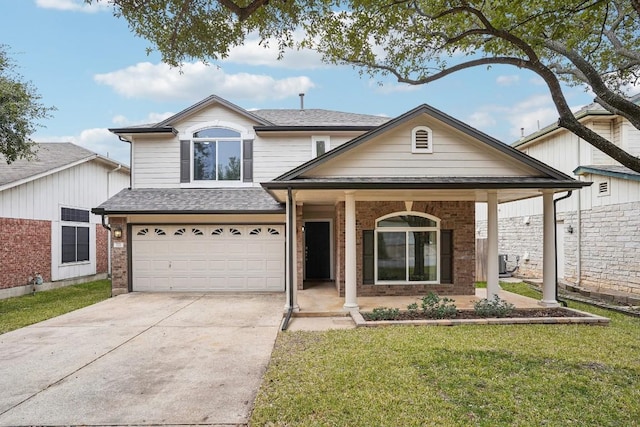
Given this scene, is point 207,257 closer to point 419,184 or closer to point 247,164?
point 247,164

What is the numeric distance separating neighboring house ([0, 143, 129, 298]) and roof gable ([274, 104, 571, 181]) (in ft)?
33.2

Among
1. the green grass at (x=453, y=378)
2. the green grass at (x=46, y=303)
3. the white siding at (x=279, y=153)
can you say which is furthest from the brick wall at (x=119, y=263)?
the green grass at (x=453, y=378)

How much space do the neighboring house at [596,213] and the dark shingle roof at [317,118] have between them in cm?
665

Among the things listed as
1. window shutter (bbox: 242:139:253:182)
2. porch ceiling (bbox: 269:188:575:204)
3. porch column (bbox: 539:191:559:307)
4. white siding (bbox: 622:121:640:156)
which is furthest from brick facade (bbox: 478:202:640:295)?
window shutter (bbox: 242:139:253:182)

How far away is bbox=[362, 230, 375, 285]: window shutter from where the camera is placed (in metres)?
11.1

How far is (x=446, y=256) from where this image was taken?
11.2 metres

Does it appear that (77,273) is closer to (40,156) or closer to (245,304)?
(40,156)

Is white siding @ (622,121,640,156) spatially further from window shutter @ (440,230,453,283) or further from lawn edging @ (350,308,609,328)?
lawn edging @ (350,308,609,328)

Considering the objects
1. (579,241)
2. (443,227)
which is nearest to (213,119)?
(443,227)

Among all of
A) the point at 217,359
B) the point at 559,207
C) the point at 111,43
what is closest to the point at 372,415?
the point at 217,359

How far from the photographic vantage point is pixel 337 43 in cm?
829

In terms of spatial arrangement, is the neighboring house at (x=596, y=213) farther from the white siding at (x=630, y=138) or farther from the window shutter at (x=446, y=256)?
the window shutter at (x=446, y=256)

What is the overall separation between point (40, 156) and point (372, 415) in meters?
16.9

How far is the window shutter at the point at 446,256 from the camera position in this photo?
1120cm
